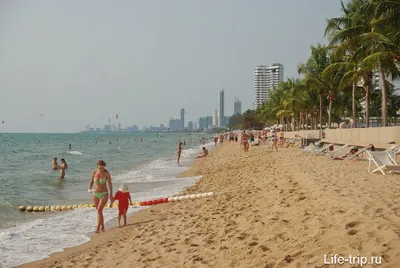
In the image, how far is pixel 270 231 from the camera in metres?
5.21

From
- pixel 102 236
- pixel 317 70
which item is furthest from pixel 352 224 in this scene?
pixel 317 70

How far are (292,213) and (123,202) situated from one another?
3979 millimetres

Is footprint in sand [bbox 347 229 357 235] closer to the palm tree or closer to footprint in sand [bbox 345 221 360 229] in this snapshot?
footprint in sand [bbox 345 221 360 229]

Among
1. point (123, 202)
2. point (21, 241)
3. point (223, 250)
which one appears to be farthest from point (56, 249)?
point (223, 250)

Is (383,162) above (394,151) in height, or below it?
below

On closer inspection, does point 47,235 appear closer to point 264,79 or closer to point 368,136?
point 368,136

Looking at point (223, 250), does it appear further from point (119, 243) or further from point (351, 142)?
point (351, 142)

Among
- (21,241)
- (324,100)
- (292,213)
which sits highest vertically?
(324,100)

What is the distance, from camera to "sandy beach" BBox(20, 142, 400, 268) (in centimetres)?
409

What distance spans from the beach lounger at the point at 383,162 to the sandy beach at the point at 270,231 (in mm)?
878

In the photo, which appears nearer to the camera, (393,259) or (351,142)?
(393,259)

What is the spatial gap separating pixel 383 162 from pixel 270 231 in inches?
252

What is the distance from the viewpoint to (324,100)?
44.8m

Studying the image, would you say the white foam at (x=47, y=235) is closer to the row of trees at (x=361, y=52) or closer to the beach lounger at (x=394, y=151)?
the beach lounger at (x=394, y=151)
